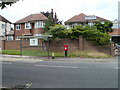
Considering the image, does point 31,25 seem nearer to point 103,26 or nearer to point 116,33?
point 103,26

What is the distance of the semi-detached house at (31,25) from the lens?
118 feet

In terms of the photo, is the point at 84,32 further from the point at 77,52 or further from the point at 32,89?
the point at 32,89

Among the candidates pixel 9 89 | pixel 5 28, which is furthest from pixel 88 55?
pixel 5 28

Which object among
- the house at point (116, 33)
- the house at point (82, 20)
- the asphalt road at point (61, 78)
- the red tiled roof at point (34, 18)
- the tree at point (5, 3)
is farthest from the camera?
the house at point (116, 33)

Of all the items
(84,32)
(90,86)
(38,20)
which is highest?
(38,20)

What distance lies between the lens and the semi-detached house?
118 feet

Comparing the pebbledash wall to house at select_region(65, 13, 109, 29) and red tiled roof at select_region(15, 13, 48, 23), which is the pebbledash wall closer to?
red tiled roof at select_region(15, 13, 48, 23)

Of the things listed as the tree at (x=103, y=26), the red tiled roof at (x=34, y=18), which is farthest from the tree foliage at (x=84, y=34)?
the red tiled roof at (x=34, y=18)

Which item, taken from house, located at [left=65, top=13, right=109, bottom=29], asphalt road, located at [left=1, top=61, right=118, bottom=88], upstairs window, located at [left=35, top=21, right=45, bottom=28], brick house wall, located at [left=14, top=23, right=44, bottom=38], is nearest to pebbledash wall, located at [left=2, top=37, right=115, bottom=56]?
brick house wall, located at [left=14, top=23, right=44, bottom=38]

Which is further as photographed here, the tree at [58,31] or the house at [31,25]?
the house at [31,25]

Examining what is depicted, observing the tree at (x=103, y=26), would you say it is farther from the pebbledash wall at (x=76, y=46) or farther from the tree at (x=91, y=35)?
the pebbledash wall at (x=76, y=46)

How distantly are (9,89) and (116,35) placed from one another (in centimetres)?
4370

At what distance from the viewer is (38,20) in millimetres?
35906

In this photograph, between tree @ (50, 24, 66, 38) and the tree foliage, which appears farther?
tree @ (50, 24, 66, 38)
